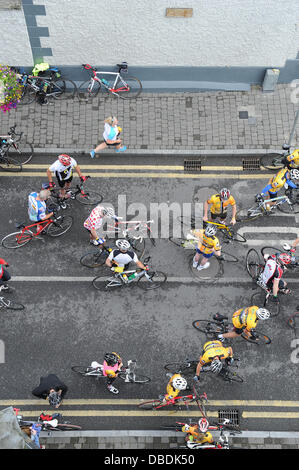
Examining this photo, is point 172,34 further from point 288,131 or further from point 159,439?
point 159,439

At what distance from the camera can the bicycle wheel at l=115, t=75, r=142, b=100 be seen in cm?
1577

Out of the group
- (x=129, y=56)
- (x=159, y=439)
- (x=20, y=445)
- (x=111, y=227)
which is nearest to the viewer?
(x=20, y=445)

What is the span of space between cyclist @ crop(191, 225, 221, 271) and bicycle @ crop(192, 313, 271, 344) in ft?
4.92

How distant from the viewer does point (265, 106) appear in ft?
52.3

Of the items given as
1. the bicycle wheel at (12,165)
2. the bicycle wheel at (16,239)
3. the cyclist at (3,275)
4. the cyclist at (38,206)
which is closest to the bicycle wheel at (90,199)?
the cyclist at (38,206)

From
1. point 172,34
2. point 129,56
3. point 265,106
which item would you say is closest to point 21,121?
point 129,56

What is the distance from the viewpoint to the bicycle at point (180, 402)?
11.5 metres

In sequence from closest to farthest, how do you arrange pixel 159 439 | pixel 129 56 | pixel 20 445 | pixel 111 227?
pixel 20 445 < pixel 159 439 < pixel 111 227 < pixel 129 56

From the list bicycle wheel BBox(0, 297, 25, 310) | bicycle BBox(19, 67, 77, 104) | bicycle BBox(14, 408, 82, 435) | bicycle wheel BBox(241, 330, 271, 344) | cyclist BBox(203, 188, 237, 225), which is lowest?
bicycle BBox(14, 408, 82, 435)

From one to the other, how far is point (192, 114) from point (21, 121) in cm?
535

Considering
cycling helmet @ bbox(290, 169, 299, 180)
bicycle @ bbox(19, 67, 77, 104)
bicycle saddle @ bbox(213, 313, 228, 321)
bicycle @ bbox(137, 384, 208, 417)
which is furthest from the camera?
bicycle @ bbox(19, 67, 77, 104)

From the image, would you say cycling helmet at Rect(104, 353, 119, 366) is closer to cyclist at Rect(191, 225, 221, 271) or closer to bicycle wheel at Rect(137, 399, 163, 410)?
bicycle wheel at Rect(137, 399, 163, 410)

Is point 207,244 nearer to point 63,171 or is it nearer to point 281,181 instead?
point 281,181

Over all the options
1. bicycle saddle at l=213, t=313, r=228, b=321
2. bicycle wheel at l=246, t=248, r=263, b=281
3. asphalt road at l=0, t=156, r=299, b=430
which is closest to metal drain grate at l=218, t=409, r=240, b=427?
asphalt road at l=0, t=156, r=299, b=430
